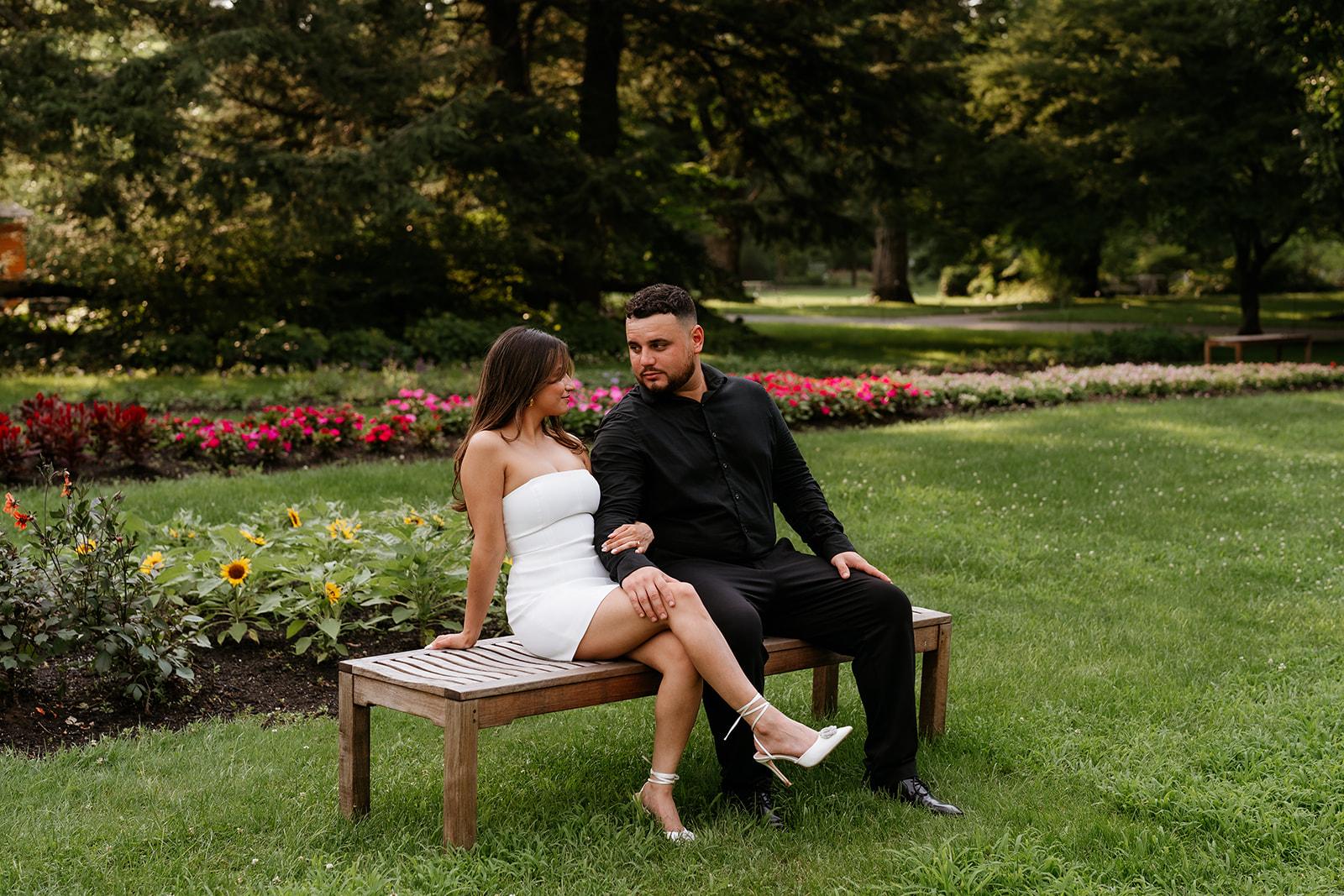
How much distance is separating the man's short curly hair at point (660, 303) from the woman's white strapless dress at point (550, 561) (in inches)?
21.5

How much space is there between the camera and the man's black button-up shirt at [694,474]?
374 cm

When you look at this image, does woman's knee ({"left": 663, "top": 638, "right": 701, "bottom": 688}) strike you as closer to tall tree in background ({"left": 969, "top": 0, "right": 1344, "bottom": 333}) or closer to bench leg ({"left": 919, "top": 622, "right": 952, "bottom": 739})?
bench leg ({"left": 919, "top": 622, "right": 952, "bottom": 739})

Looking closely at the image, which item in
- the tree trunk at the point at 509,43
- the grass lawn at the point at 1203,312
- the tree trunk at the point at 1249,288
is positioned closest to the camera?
the tree trunk at the point at 509,43

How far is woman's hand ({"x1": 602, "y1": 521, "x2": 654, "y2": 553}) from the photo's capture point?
138 inches

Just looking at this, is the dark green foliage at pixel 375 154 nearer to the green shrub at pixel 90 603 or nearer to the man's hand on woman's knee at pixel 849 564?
the green shrub at pixel 90 603

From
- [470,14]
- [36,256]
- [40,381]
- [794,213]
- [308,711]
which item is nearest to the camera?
[308,711]

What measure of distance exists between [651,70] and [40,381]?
12265mm

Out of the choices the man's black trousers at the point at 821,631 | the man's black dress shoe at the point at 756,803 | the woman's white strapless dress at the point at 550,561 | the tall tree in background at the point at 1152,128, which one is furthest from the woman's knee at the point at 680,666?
the tall tree in background at the point at 1152,128

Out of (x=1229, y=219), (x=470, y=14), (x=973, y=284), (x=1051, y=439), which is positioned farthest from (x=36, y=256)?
(x=973, y=284)

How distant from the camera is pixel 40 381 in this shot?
566 inches

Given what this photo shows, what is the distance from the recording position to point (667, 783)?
331 cm

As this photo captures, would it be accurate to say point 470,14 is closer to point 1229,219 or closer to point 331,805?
point 1229,219

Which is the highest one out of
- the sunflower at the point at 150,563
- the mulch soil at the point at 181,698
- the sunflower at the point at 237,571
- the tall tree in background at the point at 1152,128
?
the tall tree in background at the point at 1152,128

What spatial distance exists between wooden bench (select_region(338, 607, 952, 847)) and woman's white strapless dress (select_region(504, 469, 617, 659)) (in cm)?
9
